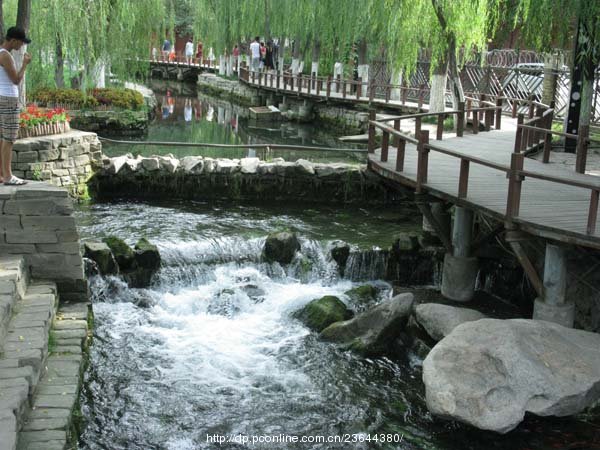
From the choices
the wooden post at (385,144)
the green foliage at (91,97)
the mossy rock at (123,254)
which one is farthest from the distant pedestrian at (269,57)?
the mossy rock at (123,254)

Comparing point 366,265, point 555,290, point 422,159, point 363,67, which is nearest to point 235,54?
point 363,67

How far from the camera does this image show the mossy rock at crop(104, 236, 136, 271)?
1029 cm

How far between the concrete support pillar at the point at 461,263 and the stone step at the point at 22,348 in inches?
198

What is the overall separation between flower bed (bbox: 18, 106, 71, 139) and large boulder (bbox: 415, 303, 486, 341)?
26.0ft

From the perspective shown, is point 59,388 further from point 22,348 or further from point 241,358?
point 241,358

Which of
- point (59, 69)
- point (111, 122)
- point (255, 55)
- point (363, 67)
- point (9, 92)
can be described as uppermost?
point (255, 55)

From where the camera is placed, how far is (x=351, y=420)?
22.9ft

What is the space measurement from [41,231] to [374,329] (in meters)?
3.81

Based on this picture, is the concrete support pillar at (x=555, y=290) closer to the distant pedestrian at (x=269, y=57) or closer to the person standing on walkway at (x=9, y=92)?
the person standing on walkway at (x=9, y=92)

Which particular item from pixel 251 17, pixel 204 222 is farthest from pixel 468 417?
pixel 251 17

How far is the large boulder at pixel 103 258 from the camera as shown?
10094 millimetres

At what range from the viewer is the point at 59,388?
20.5 ft

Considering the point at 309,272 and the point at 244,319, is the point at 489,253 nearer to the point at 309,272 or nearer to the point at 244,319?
the point at 309,272

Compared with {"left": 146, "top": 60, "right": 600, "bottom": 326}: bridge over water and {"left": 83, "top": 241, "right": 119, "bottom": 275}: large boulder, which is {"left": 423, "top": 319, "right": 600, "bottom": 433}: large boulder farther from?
{"left": 83, "top": 241, "right": 119, "bottom": 275}: large boulder
